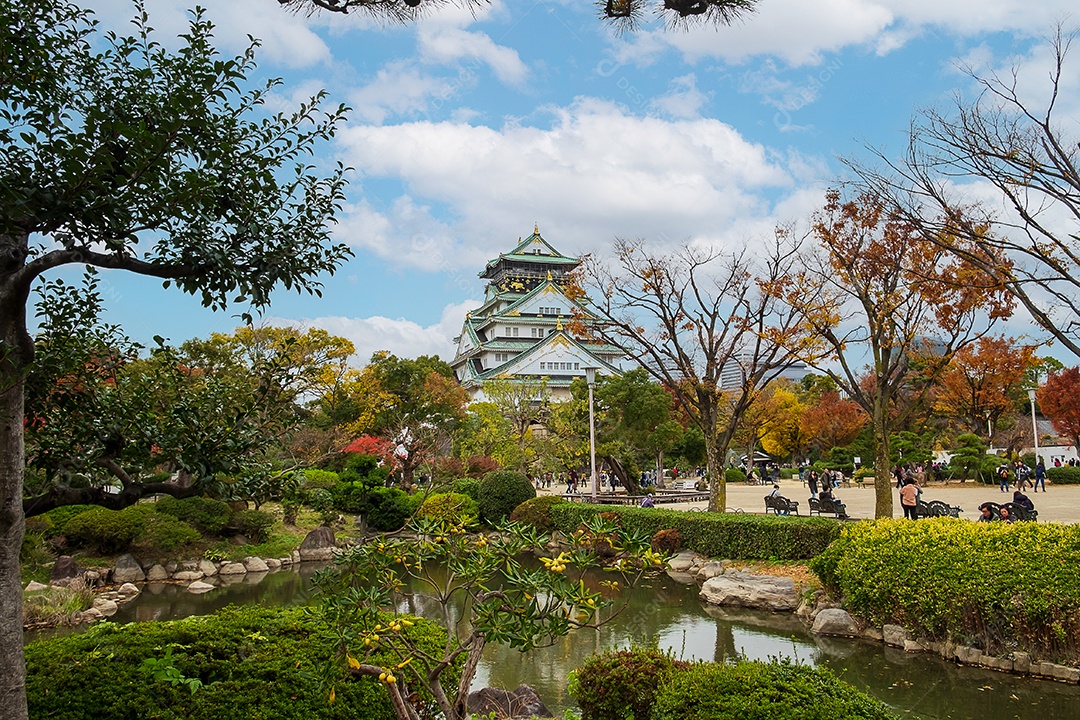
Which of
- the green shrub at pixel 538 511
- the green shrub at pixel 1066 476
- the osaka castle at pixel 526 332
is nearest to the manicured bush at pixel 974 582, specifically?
the green shrub at pixel 538 511

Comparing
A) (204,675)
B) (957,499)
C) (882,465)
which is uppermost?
(882,465)

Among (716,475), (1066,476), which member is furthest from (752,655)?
(1066,476)

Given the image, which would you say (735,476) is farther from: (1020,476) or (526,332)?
(1020,476)

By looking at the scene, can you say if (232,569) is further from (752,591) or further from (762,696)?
(762,696)

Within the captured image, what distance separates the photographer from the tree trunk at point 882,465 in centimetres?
1480

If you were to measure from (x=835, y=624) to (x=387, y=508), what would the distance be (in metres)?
14.5

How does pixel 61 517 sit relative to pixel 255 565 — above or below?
above

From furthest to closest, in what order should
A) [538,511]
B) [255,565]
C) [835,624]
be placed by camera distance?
[538,511], [255,565], [835,624]

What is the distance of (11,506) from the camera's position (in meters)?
3.76

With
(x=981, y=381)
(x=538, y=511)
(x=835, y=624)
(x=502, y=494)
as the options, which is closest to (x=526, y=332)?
(x=981, y=381)

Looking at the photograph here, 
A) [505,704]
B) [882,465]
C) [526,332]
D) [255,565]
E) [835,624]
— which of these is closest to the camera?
[505,704]

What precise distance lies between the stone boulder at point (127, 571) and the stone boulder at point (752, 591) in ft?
38.5

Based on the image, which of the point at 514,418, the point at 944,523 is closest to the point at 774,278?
the point at 944,523

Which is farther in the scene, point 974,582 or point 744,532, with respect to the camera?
point 744,532
